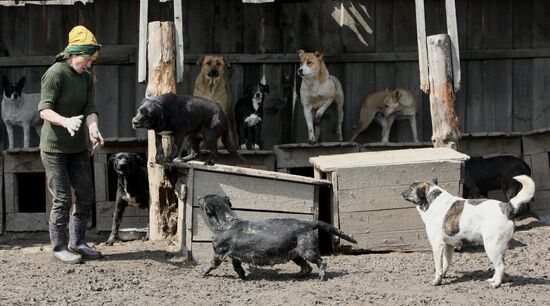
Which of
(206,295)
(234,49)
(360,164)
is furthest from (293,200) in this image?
(234,49)

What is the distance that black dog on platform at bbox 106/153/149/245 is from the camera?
412 inches

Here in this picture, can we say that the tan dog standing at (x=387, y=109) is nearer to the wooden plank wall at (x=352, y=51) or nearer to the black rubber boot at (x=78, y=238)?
the wooden plank wall at (x=352, y=51)

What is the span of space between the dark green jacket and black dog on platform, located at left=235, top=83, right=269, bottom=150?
330 centimetres

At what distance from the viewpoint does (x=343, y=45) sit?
12906 millimetres

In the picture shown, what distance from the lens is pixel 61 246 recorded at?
917 cm

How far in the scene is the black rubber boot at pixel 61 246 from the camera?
9.10 m

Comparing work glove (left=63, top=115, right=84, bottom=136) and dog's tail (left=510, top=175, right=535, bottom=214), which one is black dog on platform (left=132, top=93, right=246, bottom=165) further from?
dog's tail (left=510, top=175, right=535, bottom=214)

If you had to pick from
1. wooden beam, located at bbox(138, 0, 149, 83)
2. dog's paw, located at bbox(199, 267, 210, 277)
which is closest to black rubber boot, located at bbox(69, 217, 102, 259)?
dog's paw, located at bbox(199, 267, 210, 277)

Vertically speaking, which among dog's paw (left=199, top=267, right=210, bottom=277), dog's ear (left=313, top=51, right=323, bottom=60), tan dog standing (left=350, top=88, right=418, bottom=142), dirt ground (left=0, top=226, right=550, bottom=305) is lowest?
dirt ground (left=0, top=226, right=550, bottom=305)

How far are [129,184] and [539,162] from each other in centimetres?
499

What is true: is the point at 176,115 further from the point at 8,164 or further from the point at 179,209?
the point at 8,164

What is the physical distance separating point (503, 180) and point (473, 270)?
2900 mm

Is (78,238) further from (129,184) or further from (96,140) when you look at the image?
(129,184)

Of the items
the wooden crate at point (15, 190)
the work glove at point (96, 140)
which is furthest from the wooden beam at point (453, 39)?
the wooden crate at point (15, 190)
